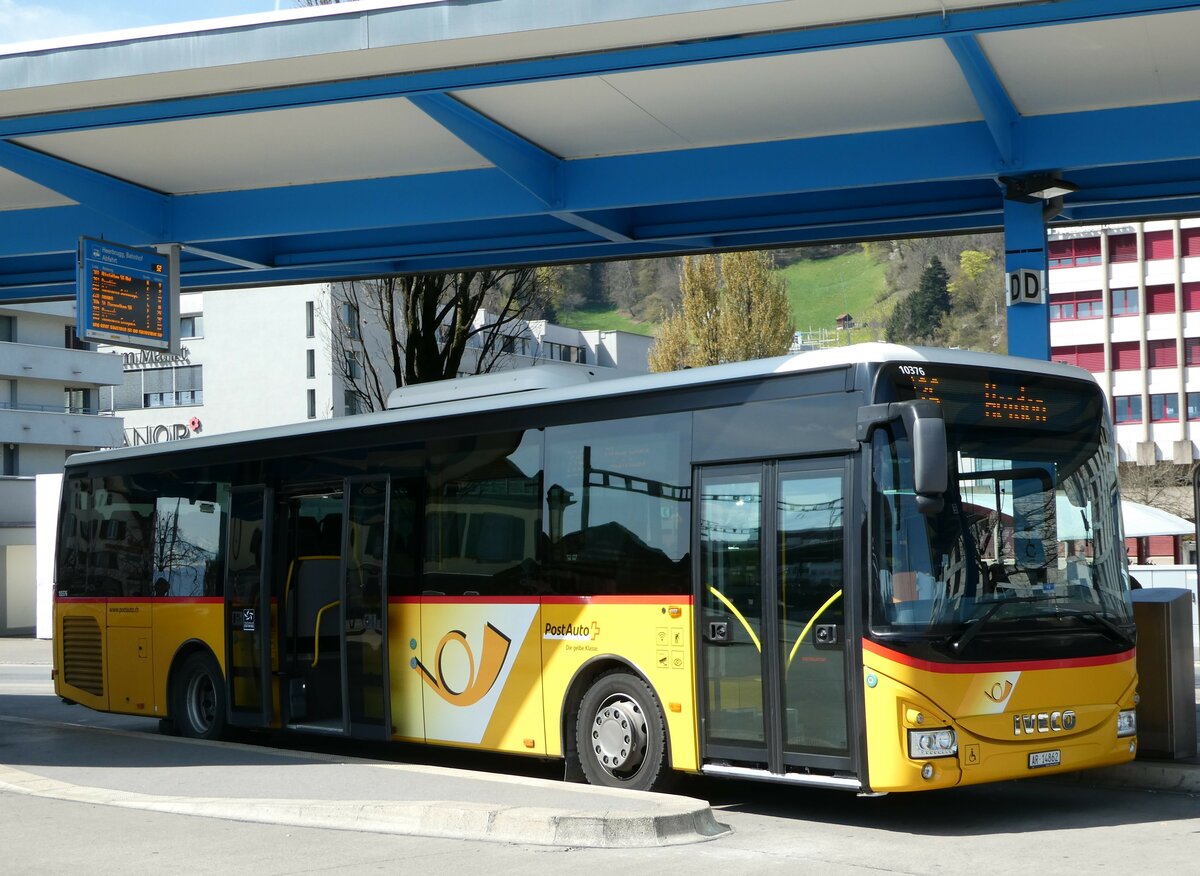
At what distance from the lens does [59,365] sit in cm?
6650

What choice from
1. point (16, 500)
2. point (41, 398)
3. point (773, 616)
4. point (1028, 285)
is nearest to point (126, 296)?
point (773, 616)

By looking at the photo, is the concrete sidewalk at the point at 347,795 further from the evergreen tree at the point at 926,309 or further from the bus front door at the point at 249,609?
the evergreen tree at the point at 926,309

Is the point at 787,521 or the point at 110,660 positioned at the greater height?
the point at 787,521

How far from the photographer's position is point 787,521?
1015 centimetres

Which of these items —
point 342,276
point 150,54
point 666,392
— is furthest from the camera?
point 342,276

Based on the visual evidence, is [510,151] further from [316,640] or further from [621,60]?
[316,640]

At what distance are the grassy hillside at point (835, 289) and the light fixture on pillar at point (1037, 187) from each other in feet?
462

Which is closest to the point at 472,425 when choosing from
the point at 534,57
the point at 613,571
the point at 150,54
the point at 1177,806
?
the point at 613,571

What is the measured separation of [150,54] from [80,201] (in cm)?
357

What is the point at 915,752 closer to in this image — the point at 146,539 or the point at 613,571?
the point at 613,571

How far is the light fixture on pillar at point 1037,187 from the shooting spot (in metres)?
13.0

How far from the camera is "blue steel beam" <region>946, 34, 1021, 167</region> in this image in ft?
36.7

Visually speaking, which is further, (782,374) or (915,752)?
(782,374)

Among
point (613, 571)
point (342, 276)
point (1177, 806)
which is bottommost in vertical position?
point (1177, 806)
